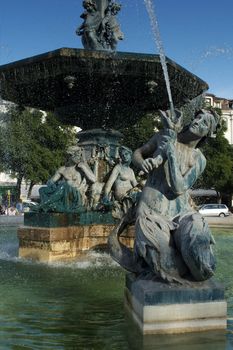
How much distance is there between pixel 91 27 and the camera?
1164 centimetres

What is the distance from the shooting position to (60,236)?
9.26 meters

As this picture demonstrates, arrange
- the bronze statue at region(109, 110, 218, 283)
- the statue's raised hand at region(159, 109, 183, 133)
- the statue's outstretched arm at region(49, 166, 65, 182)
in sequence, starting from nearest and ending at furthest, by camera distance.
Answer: the bronze statue at region(109, 110, 218, 283) → the statue's raised hand at region(159, 109, 183, 133) → the statue's outstretched arm at region(49, 166, 65, 182)

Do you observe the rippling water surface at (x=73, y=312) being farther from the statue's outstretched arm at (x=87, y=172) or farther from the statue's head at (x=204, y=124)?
the statue's outstretched arm at (x=87, y=172)

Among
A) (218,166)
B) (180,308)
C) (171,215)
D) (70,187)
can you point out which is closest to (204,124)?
(171,215)

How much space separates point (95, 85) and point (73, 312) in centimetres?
609

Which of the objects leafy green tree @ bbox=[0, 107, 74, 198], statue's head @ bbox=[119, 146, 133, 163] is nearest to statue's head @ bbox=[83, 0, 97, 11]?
statue's head @ bbox=[119, 146, 133, 163]

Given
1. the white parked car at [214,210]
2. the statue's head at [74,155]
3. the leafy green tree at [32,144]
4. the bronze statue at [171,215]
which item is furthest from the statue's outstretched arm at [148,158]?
the leafy green tree at [32,144]

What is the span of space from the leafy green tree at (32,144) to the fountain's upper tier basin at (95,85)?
27.5 meters

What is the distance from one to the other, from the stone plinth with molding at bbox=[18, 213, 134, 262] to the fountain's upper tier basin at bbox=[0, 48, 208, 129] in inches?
100

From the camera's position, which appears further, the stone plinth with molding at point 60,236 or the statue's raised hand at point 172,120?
the stone plinth with molding at point 60,236

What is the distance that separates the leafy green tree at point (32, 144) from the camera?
39.6m

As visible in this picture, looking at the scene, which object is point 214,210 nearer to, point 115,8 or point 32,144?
point 32,144

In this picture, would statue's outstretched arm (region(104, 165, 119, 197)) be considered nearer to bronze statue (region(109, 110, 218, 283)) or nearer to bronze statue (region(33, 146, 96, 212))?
bronze statue (region(33, 146, 96, 212))

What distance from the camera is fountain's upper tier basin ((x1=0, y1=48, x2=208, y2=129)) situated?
9.20 metres
